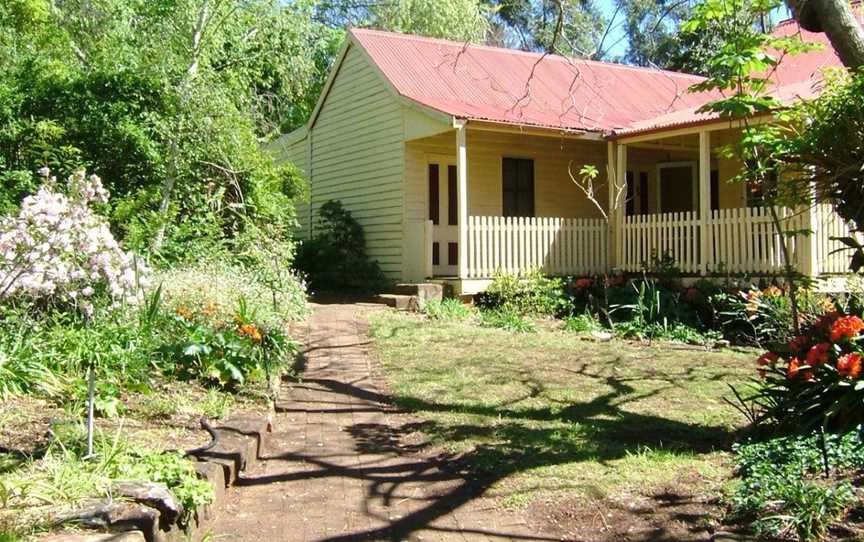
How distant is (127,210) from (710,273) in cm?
906

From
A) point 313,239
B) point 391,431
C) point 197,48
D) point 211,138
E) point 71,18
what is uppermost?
point 71,18

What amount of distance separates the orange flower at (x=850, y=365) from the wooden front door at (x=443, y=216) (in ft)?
36.3

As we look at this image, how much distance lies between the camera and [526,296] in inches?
531

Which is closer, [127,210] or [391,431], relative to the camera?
[391,431]

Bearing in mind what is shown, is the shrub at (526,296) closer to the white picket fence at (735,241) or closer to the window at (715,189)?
the white picket fence at (735,241)

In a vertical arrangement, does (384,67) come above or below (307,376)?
above

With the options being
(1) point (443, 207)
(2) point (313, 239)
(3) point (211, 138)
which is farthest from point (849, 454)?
(2) point (313, 239)

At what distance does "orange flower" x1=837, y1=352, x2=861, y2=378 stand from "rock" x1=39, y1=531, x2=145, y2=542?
3.85m

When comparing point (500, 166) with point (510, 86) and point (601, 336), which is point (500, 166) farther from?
point (601, 336)

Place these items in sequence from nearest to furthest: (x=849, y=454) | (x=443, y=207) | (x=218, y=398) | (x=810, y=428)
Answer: (x=849, y=454)
(x=810, y=428)
(x=218, y=398)
(x=443, y=207)

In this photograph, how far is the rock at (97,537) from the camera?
3.02 metres

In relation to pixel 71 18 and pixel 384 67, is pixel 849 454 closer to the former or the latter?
pixel 384 67

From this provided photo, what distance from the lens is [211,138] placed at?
1184 centimetres

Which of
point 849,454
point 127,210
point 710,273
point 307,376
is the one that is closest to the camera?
point 849,454
